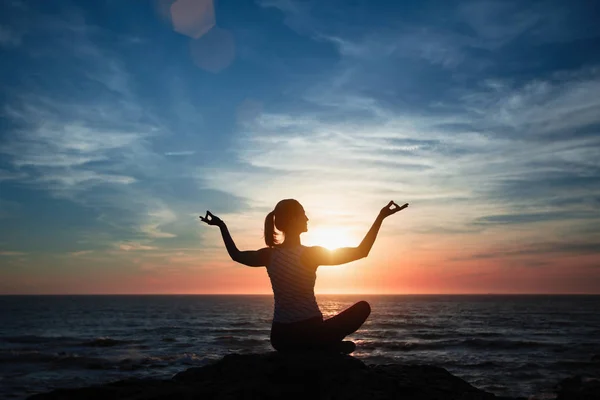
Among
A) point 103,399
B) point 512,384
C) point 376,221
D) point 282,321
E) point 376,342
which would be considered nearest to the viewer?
point 103,399

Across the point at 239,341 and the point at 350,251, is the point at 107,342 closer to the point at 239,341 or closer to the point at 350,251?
the point at 239,341

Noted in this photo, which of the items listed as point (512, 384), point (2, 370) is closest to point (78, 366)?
point (2, 370)

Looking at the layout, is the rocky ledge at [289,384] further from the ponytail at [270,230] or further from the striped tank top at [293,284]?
the ponytail at [270,230]

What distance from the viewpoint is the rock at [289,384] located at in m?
4.19

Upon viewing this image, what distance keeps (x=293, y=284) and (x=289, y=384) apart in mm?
1018

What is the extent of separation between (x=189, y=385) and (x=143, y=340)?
29.7m

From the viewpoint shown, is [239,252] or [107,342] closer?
[239,252]

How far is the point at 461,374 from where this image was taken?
1747 centimetres

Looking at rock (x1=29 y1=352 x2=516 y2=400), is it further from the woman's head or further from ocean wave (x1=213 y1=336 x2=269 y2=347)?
ocean wave (x1=213 y1=336 x2=269 y2=347)

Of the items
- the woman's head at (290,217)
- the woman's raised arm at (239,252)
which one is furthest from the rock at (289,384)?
the woman's head at (290,217)

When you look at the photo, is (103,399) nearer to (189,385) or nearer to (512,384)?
(189,385)

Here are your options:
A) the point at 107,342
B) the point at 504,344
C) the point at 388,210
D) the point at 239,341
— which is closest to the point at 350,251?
the point at 388,210

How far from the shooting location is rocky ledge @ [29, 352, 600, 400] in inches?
165

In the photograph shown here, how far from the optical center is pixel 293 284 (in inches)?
191
